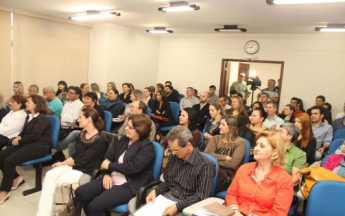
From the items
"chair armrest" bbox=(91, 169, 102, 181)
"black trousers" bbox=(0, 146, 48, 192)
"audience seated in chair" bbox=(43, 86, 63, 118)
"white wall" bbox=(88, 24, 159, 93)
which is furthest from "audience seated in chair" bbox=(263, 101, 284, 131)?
"white wall" bbox=(88, 24, 159, 93)

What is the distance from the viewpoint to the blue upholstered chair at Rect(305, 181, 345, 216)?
195 cm

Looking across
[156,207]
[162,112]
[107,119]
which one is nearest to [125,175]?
[156,207]

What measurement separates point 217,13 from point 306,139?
10.9 ft

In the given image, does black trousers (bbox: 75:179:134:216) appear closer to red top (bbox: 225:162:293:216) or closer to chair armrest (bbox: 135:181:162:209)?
chair armrest (bbox: 135:181:162:209)

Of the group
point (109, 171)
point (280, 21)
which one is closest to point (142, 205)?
point (109, 171)

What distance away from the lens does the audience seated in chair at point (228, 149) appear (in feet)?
9.40

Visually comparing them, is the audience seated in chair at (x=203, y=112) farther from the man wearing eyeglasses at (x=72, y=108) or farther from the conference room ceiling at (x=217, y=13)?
the man wearing eyeglasses at (x=72, y=108)

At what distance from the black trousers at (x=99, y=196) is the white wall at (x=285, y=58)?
6548 millimetres

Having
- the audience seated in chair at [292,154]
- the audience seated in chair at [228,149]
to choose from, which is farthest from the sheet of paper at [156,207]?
the audience seated in chair at [292,154]

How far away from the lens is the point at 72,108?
15.8 feet

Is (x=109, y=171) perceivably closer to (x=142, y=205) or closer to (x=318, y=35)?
(x=142, y=205)

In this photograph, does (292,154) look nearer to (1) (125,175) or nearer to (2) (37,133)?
(1) (125,175)

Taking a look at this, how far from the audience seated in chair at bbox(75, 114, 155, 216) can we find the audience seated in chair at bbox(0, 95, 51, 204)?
3.85 ft

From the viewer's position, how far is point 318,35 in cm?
734
